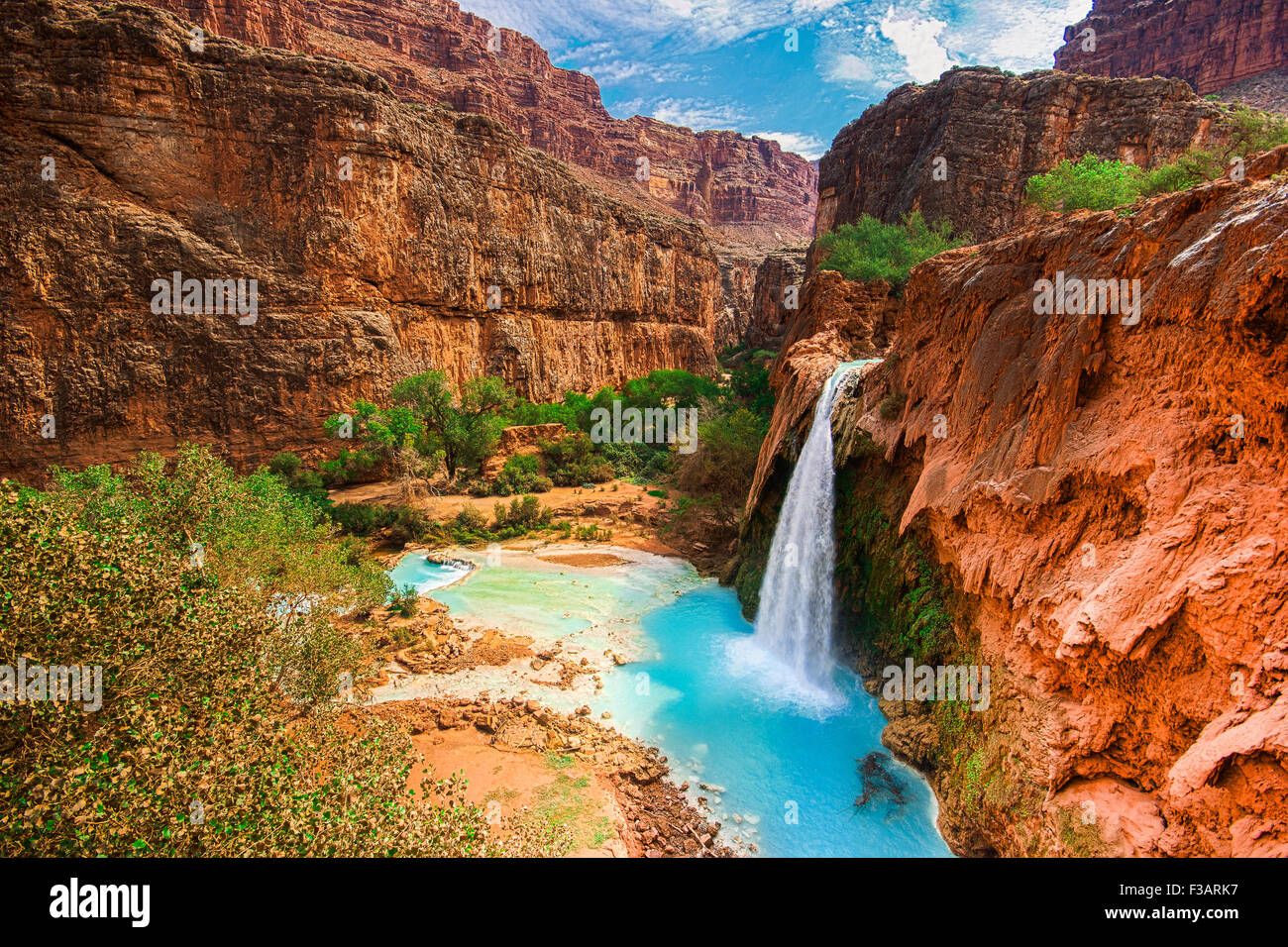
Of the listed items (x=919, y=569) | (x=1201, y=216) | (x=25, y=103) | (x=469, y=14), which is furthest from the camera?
(x=469, y=14)

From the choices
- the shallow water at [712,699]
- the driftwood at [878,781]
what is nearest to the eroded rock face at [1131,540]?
the driftwood at [878,781]

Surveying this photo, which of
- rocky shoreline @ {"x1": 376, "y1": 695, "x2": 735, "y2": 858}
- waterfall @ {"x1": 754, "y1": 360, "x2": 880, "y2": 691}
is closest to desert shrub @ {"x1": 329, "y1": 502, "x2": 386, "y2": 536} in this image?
rocky shoreline @ {"x1": 376, "y1": 695, "x2": 735, "y2": 858}

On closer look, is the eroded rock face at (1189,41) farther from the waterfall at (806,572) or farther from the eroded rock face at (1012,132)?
the waterfall at (806,572)

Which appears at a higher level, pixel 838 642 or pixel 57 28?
pixel 57 28

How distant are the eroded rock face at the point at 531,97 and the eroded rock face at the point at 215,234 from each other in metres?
20.2

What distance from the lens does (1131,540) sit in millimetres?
6039

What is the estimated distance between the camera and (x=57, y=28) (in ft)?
70.7

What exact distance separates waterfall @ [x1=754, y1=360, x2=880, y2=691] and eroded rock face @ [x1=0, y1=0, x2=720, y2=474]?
22.5 metres

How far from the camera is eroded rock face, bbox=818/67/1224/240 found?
29000mm

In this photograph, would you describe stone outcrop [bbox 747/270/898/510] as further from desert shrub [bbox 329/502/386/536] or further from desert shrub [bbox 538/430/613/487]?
desert shrub [bbox 329/502/386/536]

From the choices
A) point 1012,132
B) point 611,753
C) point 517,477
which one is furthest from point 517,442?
point 1012,132

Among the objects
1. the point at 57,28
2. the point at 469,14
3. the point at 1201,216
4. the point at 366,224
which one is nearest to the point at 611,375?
the point at 366,224

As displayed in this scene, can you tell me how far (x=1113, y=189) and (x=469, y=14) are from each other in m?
84.1

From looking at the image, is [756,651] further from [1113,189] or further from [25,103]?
[25,103]
